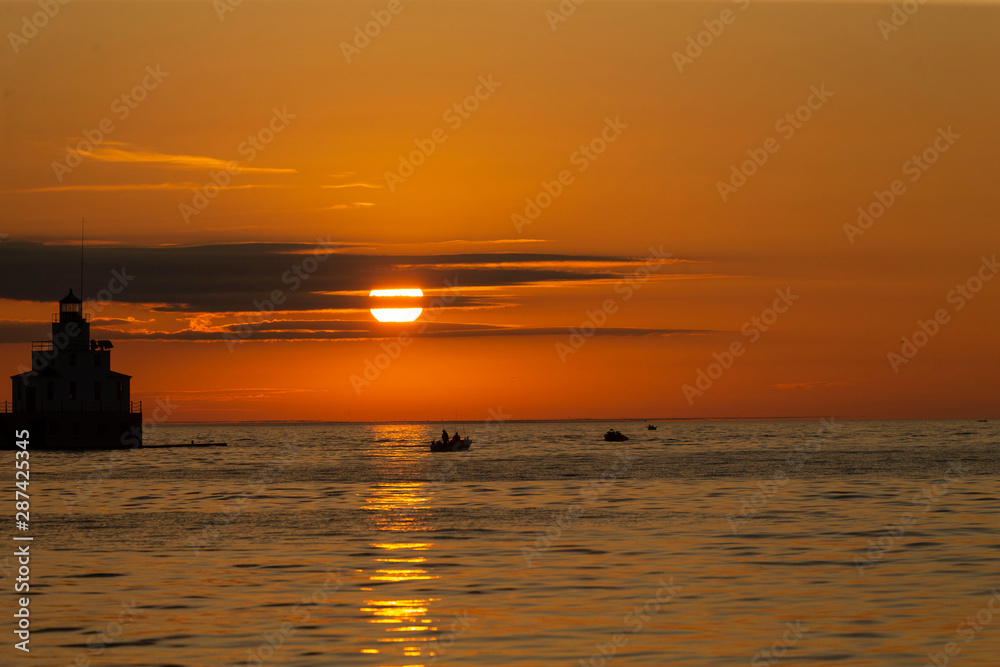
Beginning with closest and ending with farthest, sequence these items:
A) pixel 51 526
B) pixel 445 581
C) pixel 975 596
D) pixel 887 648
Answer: pixel 887 648 < pixel 975 596 < pixel 445 581 < pixel 51 526

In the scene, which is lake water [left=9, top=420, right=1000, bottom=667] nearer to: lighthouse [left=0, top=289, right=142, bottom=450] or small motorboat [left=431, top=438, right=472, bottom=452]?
lighthouse [left=0, top=289, right=142, bottom=450]

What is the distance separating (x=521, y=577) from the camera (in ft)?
106

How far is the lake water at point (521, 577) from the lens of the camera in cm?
2353

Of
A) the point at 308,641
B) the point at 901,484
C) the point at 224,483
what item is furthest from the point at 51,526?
the point at 901,484

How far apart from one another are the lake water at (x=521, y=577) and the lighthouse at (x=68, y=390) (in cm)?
5304

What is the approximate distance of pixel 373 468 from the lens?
10181cm

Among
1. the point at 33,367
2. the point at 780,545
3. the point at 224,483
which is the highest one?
the point at 33,367

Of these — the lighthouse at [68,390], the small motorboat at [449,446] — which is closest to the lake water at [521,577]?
the lighthouse at [68,390]

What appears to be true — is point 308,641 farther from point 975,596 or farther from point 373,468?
point 373,468

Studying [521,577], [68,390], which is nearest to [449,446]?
[68,390]

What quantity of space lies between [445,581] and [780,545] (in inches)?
499

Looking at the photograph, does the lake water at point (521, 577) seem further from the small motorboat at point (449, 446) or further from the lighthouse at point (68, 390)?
the small motorboat at point (449, 446)

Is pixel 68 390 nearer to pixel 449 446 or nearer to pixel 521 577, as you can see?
pixel 449 446

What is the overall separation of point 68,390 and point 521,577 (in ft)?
309
